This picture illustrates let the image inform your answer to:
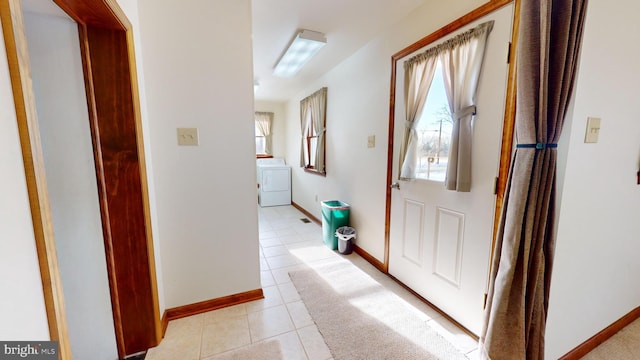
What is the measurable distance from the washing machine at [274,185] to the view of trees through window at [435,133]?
3.52m

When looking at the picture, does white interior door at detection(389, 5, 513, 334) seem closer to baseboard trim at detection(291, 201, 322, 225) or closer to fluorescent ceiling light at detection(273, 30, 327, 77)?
fluorescent ceiling light at detection(273, 30, 327, 77)

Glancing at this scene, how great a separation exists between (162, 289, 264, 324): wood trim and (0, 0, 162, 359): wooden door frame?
8.7 inches

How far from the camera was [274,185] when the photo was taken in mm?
5090

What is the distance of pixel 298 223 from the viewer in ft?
13.1

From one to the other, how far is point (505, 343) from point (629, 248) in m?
1.23

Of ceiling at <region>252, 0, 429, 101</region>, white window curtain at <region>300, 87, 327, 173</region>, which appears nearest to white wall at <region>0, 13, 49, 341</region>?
ceiling at <region>252, 0, 429, 101</region>

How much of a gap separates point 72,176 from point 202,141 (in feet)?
2.22

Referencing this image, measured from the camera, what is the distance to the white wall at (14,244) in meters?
0.47

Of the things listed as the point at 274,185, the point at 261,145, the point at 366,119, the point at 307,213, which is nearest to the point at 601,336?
the point at 366,119

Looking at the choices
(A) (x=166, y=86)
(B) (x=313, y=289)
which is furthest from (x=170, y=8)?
(B) (x=313, y=289)

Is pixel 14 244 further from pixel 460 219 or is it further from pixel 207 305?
pixel 460 219

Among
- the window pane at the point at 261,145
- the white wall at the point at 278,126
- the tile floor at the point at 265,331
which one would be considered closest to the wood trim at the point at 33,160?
the tile floor at the point at 265,331

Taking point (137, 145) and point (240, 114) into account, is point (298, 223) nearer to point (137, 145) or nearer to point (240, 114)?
point (240, 114)

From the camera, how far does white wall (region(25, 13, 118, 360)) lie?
3.77ft
